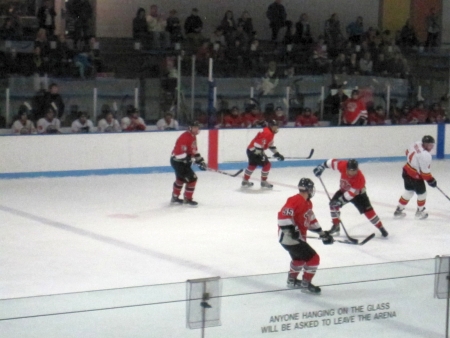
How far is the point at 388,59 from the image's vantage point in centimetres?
1576

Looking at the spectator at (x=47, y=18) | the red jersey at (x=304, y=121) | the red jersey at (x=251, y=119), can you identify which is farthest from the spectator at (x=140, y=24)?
the red jersey at (x=304, y=121)

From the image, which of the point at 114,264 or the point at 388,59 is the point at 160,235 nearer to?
the point at 114,264

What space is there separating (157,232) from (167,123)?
14.2 feet

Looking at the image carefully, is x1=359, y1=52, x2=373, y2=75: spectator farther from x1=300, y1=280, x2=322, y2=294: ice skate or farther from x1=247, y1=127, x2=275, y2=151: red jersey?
x1=300, y1=280, x2=322, y2=294: ice skate

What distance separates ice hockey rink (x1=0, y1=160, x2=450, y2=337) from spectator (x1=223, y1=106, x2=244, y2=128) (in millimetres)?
1343

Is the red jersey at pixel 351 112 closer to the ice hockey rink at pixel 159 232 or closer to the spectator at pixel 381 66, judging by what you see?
the spectator at pixel 381 66

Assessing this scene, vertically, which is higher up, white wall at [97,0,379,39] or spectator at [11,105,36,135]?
white wall at [97,0,379,39]

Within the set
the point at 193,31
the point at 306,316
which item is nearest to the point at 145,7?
the point at 193,31

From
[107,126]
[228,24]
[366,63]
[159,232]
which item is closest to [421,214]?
[159,232]

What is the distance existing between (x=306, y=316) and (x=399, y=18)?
1564cm

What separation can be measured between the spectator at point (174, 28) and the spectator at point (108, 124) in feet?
9.58

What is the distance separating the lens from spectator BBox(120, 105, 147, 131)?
1275 centimetres

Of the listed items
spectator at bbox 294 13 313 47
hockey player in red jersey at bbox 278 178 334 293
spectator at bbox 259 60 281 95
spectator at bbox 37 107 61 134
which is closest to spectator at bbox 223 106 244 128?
spectator at bbox 259 60 281 95

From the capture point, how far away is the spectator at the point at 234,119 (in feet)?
44.5
